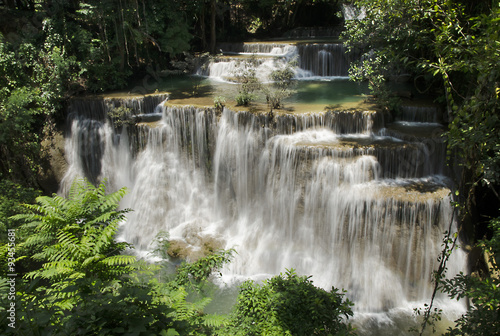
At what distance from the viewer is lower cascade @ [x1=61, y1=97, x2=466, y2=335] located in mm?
8266

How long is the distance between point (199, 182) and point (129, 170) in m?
2.93

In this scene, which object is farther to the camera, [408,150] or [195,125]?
[195,125]

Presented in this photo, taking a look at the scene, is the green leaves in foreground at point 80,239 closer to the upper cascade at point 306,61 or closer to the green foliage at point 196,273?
the green foliage at point 196,273

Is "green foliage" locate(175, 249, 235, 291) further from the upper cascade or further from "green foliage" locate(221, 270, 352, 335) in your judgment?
the upper cascade

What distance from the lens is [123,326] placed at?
2924 millimetres

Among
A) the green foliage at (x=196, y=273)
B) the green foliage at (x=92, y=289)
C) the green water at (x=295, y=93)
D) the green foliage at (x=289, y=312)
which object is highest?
the green water at (x=295, y=93)

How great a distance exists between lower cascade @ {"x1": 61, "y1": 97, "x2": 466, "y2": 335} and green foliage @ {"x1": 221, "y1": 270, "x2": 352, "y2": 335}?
10.1 feet

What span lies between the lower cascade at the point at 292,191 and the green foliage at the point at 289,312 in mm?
3091

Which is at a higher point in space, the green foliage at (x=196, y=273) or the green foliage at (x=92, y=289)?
the green foliage at (x=92, y=289)

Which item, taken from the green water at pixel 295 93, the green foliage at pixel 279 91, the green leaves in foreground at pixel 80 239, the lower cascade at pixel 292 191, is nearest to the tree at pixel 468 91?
the lower cascade at pixel 292 191

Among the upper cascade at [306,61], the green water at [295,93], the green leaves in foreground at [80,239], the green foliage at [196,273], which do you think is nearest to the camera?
the green leaves in foreground at [80,239]

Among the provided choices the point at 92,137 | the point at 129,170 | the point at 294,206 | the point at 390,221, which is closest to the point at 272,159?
the point at 294,206

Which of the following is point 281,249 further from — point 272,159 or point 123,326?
point 123,326

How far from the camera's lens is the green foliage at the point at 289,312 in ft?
16.4
